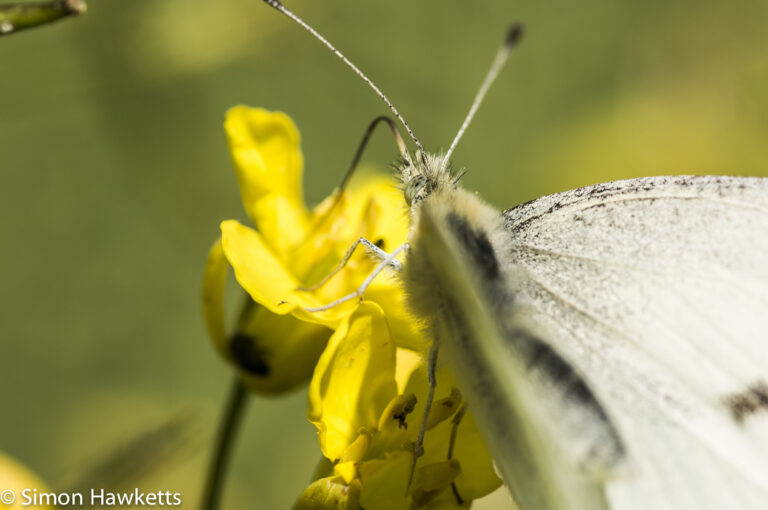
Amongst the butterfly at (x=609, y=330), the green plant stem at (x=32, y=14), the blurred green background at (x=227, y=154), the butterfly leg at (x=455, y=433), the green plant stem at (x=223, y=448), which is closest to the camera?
the green plant stem at (x=32, y=14)

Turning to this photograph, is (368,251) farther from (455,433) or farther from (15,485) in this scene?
(15,485)

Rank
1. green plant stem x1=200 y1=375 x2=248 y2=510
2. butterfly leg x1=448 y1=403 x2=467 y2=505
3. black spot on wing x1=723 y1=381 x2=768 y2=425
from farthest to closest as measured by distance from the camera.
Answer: green plant stem x1=200 y1=375 x2=248 y2=510 < butterfly leg x1=448 y1=403 x2=467 y2=505 < black spot on wing x1=723 y1=381 x2=768 y2=425

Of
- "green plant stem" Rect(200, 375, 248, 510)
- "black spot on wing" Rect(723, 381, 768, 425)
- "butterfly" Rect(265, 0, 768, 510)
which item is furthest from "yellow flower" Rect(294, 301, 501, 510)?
"black spot on wing" Rect(723, 381, 768, 425)

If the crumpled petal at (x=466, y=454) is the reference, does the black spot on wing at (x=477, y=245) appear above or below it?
above

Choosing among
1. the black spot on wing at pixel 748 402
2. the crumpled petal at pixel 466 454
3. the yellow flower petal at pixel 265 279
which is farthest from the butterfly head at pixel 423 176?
the black spot on wing at pixel 748 402

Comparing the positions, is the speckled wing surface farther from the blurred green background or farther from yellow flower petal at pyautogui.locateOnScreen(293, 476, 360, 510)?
the blurred green background

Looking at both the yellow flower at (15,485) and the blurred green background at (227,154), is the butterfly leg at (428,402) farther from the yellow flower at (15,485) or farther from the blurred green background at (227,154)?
the blurred green background at (227,154)
